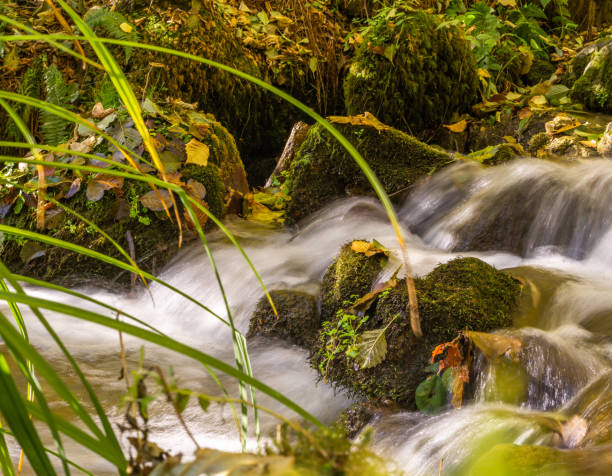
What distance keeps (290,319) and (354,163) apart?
→ 1958mm

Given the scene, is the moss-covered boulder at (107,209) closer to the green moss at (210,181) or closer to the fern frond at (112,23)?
the green moss at (210,181)

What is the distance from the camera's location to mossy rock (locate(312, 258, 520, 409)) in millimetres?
2443

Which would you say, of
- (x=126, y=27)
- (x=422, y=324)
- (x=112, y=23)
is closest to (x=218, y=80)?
(x=126, y=27)

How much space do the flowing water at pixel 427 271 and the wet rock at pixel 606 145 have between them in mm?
257

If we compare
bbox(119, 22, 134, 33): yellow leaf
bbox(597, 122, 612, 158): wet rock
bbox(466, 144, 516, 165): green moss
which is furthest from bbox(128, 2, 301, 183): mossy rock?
bbox(597, 122, 612, 158): wet rock

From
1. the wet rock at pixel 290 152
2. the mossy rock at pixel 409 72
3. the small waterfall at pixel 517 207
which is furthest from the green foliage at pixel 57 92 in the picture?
the small waterfall at pixel 517 207

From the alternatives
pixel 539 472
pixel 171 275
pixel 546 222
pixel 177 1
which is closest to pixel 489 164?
pixel 546 222

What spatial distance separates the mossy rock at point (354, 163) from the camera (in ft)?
15.3

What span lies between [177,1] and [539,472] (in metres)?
5.59

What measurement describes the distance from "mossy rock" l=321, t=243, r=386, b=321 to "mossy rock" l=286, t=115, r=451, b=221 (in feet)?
5.26

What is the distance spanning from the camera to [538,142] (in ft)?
16.6

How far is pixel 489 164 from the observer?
15.8ft

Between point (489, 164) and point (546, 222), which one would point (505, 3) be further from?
point (546, 222)

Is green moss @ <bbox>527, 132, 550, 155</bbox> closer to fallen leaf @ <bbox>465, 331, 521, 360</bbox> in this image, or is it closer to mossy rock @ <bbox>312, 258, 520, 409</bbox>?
mossy rock @ <bbox>312, 258, 520, 409</bbox>
